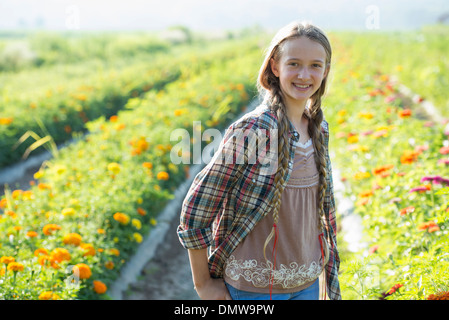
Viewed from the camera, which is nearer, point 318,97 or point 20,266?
point 318,97

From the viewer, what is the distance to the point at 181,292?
3.29 m

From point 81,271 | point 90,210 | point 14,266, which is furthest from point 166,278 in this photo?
point 14,266

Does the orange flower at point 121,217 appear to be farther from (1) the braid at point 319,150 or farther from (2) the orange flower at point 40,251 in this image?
(1) the braid at point 319,150

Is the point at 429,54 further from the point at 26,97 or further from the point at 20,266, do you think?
the point at 20,266

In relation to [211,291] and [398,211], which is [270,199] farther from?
[398,211]

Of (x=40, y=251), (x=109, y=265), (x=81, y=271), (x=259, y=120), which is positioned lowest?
(x=109, y=265)

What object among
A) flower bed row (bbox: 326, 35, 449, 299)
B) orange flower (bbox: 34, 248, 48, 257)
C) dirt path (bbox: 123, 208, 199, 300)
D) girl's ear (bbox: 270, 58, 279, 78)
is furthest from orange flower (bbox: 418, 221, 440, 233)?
orange flower (bbox: 34, 248, 48, 257)

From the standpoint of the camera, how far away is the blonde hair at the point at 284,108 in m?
1.38

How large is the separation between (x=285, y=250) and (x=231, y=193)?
0.25 m

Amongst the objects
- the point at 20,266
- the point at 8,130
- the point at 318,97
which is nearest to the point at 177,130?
the point at 8,130

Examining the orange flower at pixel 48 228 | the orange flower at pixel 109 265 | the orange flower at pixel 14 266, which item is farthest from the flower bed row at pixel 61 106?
the orange flower at pixel 14 266

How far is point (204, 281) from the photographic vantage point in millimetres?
1417
